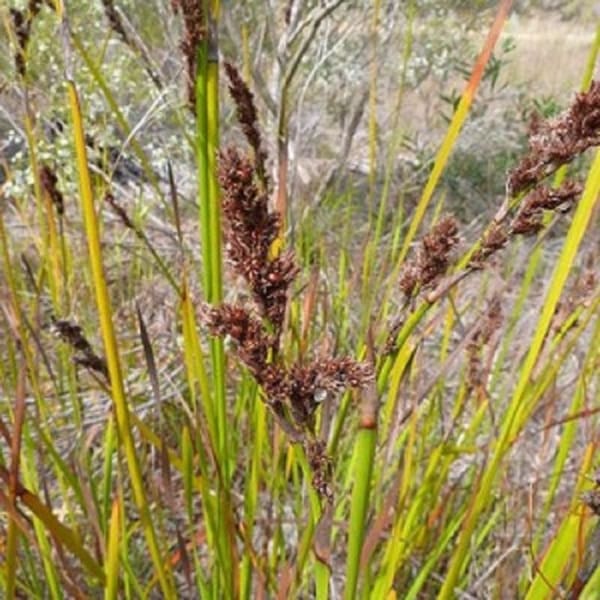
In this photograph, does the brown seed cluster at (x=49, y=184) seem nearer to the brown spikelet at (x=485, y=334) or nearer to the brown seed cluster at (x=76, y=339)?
the brown seed cluster at (x=76, y=339)

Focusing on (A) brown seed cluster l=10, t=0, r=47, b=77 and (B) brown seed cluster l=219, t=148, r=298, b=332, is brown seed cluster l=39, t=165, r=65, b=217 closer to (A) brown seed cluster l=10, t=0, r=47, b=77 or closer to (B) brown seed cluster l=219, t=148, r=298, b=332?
(A) brown seed cluster l=10, t=0, r=47, b=77

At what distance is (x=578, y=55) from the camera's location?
17.0ft

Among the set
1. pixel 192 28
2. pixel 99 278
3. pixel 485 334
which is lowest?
pixel 485 334

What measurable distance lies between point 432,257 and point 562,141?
0.22 feet

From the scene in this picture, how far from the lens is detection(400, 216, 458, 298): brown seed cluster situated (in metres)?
0.31

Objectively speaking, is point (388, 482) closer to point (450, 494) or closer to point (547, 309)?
point (450, 494)

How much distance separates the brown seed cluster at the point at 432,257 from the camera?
0.31m

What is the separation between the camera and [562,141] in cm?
30

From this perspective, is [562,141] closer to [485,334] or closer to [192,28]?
[192,28]

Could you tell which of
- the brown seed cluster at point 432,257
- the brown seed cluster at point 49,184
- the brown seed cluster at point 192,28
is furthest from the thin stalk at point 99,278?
the brown seed cluster at point 49,184

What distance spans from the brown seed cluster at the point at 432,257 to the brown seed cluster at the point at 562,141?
0.03m

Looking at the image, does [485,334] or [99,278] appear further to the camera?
[485,334]

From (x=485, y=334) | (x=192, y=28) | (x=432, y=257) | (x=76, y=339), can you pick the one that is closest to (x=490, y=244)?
(x=432, y=257)

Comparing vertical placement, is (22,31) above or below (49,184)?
above
